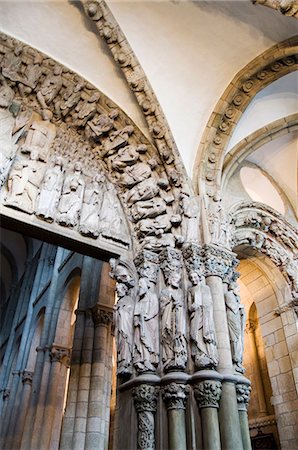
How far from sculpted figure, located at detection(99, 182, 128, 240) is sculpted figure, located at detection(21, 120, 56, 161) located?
99 cm

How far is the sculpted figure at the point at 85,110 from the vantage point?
5645 mm

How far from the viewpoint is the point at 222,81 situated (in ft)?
18.9

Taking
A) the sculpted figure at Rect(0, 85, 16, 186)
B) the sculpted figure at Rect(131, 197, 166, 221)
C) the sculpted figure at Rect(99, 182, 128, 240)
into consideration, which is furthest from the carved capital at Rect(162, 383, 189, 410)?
the sculpted figure at Rect(0, 85, 16, 186)

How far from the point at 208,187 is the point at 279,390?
3.27 metres

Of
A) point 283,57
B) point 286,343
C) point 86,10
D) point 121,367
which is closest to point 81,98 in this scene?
point 86,10

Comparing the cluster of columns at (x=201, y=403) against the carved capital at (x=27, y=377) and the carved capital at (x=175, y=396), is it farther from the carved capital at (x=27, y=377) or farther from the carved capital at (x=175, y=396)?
the carved capital at (x=27, y=377)

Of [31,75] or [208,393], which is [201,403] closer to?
[208,393]

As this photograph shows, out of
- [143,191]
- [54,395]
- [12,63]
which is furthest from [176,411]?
[54,395]

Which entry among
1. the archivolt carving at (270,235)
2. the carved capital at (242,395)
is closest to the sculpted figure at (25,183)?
the carved capital at (242,395)

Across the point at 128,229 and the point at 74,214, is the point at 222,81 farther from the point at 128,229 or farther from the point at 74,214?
the point at 74,214

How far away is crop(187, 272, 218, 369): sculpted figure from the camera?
3943 millimetres

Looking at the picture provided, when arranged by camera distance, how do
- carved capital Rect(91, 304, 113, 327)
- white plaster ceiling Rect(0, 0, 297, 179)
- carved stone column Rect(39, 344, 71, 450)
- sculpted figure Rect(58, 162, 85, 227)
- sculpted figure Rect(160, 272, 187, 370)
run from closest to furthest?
1. sculpted figure Rect(160, 272, 187, 370)
2. sculpted figure Rect(58, 162, 85, 227)
3. white plaster ceiling Rect(0, 0, 297, 179)
4. carved capital Rect(91, 304, 113, 327)
5. carved stone column Rect(39, 344, 71, 450)

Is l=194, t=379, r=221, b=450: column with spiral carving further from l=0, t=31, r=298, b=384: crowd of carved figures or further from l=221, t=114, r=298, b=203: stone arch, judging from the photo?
l=221, t=114, r=298, b=203: stone arch

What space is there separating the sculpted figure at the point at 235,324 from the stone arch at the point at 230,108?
1523 millimetres
